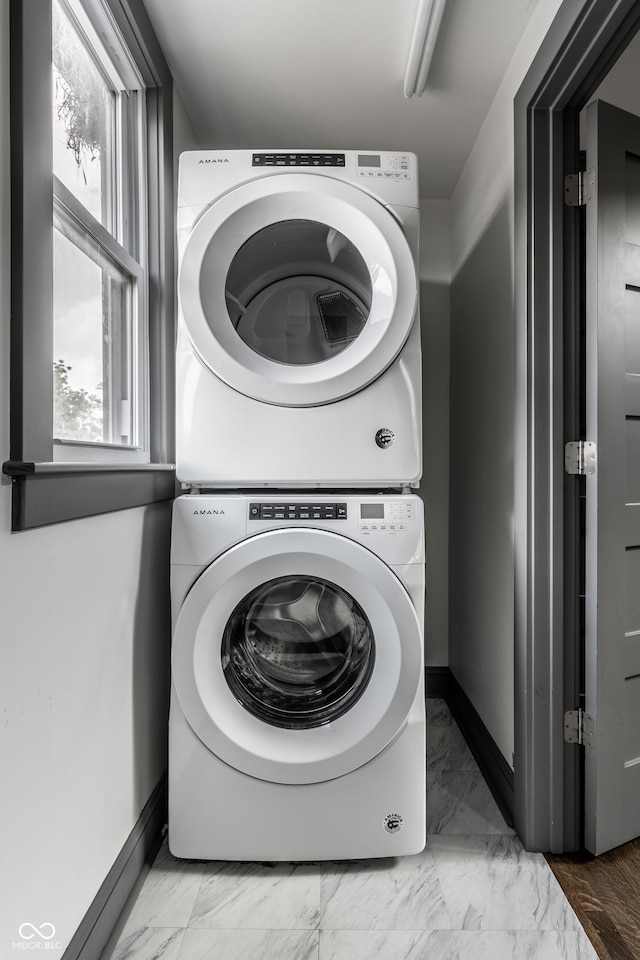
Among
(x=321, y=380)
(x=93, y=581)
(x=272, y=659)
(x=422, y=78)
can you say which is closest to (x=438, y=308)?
(x=422, y=78)

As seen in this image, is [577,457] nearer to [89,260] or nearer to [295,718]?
[295,718]

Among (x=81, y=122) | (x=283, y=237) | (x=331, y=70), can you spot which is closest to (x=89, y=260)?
(x=81, y=122)

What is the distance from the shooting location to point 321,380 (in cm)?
151

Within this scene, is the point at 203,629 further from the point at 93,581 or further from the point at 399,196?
the point at 399,196

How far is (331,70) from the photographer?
1840 mm

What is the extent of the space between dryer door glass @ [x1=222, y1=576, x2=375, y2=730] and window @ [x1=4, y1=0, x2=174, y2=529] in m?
0.42

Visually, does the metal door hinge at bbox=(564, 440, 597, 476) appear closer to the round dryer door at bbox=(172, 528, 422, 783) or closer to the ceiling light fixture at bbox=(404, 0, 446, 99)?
the round dryer door at bbox=(172, 528, 422, 783)

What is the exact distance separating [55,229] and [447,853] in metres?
1.73

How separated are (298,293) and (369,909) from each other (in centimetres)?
153

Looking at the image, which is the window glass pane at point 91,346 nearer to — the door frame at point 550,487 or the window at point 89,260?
the window at point 89,260

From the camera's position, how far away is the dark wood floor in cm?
129

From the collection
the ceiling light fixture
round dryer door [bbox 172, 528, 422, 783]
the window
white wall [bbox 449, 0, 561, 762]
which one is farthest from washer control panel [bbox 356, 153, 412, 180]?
round dryer door [bbox 172, 528, 422, 783]

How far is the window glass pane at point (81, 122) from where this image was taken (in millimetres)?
1284

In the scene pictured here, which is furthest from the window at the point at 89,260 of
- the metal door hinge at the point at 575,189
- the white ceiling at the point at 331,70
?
the metal door hinge at the point at 575,189
